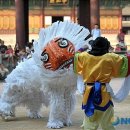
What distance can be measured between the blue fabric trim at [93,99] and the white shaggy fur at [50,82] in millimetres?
1318

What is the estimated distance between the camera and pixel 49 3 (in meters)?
41.0

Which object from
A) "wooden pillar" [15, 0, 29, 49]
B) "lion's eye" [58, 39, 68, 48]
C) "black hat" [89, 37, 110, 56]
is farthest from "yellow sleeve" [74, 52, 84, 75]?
"wooden pillar" [15, 0, 29, 49]

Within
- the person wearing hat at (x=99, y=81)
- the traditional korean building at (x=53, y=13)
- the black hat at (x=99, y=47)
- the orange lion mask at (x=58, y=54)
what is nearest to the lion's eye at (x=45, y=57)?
the orange lion mask at (x=58, y=54)

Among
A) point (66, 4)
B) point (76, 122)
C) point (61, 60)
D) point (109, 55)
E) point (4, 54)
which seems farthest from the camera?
point (66, 4)

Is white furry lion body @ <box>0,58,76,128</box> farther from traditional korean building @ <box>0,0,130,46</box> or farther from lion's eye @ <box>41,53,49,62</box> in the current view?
traditional korean building @ <box>0,0,130,46</box>

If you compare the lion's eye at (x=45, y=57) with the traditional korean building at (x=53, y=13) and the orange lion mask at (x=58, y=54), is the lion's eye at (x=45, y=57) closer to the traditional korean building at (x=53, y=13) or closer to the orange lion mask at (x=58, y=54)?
the orange lion mask at (x=58, y=54)

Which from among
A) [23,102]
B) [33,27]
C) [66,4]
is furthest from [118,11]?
[23,102]

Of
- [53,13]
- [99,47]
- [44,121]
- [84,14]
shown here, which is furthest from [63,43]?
[53,13]

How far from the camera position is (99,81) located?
720 centimetres

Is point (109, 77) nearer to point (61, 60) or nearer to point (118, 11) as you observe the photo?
point (61, 60)

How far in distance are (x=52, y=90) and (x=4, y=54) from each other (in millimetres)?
13750

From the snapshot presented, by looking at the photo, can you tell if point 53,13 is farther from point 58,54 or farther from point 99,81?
point 99,81

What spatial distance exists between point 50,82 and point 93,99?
1.64m

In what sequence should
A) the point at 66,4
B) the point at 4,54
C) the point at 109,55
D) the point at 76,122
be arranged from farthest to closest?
1. the point at 66,4
2. the point at 4,54
3. the point at 76,122
4. the point at 109,55
